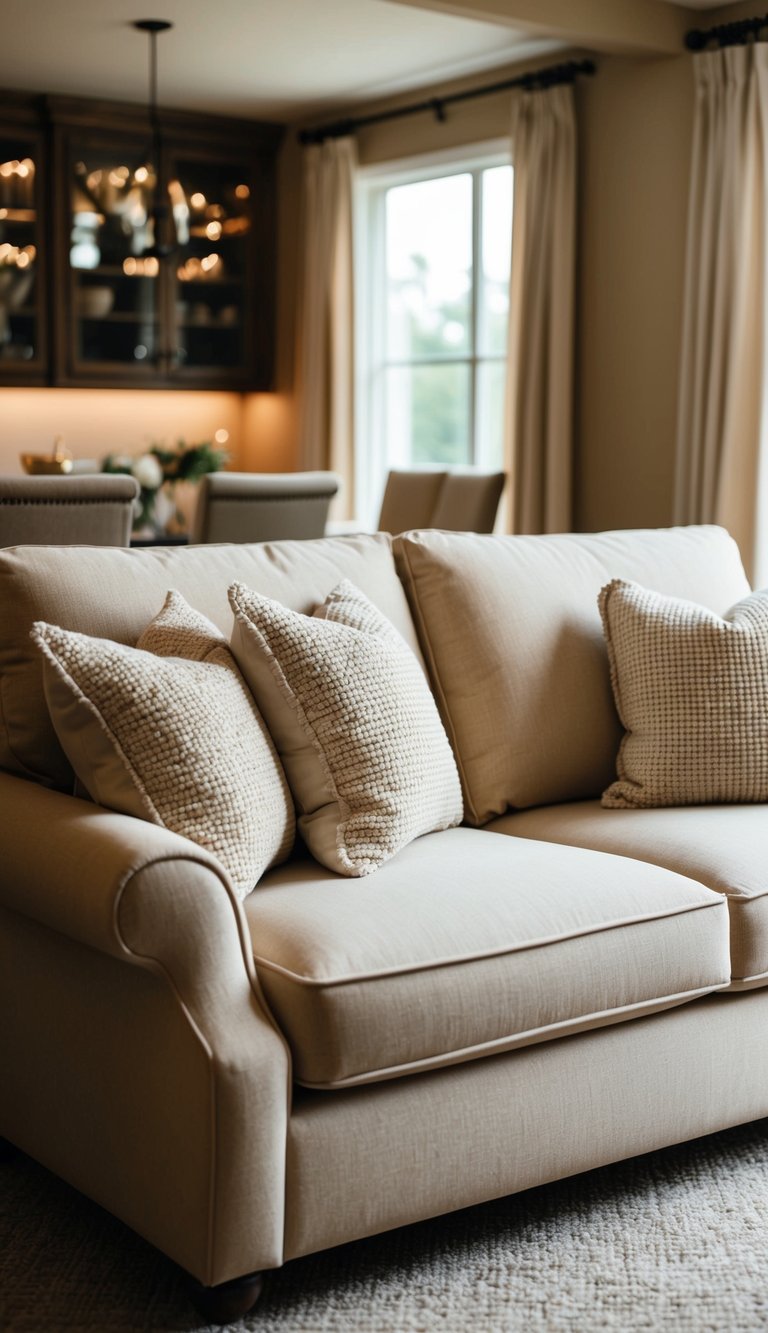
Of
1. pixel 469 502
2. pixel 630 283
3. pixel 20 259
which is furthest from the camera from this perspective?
pixel 20 259

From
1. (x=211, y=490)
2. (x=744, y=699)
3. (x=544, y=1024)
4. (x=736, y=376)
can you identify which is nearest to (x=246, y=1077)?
(x=544, y=1024)

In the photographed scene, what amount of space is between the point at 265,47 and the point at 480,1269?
195 inches

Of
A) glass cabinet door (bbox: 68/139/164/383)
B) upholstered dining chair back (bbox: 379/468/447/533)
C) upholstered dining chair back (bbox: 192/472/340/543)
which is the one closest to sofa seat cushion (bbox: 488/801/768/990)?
upholstered dining chair back (bbox: 192/472/340/543)

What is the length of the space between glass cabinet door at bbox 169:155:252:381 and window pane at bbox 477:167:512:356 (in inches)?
55.9

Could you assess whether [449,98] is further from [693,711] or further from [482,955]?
[482,955]

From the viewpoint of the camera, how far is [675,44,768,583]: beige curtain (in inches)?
192

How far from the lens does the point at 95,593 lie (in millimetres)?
2344

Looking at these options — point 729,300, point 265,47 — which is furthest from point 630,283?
point 265,47

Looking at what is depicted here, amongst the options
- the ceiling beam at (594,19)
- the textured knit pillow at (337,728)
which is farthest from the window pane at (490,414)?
the textured knit pillow at (337,728)

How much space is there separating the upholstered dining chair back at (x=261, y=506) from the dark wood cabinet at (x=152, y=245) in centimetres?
297

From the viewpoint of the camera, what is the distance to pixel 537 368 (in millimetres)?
5734

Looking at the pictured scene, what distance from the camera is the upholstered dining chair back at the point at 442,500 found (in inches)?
183

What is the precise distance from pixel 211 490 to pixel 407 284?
3.38 metres

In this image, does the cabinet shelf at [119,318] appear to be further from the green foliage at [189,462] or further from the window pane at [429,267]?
the green foliage at [189,462]
